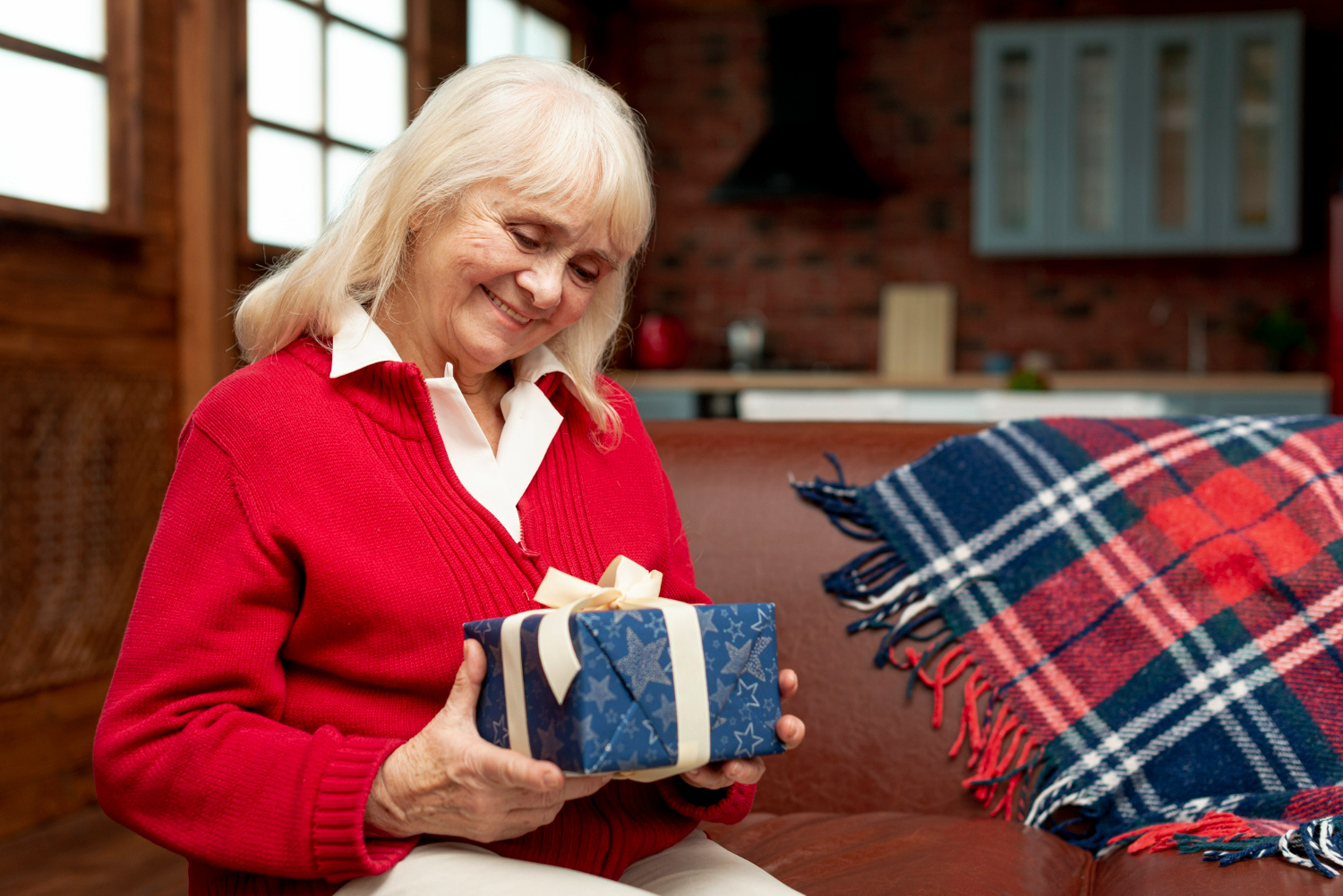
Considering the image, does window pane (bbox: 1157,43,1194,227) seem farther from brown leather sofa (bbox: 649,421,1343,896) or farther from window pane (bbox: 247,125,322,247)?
brown leather sofa (bbox: 649,421,1343,896)

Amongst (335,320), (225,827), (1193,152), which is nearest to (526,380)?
(335,320)

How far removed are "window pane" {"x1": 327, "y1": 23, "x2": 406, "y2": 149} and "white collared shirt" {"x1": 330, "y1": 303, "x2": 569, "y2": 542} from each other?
96.0 inches

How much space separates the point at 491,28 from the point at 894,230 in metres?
2.13

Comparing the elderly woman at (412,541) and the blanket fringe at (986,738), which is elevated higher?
the elderly woman at (412,541)

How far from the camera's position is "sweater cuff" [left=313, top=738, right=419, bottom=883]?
90cm

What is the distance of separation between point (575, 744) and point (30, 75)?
7.63 ft

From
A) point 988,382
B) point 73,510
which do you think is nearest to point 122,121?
point 73,510

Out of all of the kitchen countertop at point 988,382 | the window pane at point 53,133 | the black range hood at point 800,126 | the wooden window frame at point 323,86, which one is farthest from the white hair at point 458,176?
the black range hood at point 800,126

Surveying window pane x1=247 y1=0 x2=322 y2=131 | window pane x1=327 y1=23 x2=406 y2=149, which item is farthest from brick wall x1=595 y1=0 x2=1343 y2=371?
window pane x1=247 y1=0 x2=322 y2=131

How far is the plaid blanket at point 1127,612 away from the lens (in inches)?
56.1

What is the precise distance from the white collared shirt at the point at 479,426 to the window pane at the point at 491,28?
3.55 metres

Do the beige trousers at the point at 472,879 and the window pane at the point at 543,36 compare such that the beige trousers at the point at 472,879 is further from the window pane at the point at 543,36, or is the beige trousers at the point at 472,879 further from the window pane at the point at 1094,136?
the window pane at the point at 1094,136

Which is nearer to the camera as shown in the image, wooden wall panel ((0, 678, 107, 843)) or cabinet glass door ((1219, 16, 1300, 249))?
wooden wall panel ((0, 678, 107, 843))

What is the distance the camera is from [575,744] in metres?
0.86
